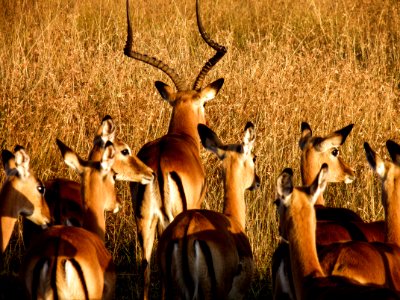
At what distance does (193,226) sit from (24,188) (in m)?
1.11

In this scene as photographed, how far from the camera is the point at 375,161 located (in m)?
5.77

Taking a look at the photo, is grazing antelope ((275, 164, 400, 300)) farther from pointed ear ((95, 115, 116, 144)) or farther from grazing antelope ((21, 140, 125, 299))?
pointed ear ((95, 115, 116, 144))

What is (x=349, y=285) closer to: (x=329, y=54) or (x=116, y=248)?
(x=116, y=248)

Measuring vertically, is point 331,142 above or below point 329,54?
below

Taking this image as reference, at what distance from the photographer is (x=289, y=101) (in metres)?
9.13

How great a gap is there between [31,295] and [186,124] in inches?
115

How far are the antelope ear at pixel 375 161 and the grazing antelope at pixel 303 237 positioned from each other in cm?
86

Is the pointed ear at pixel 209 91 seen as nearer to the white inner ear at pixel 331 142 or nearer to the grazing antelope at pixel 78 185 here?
the white inner ear at pixel 331 142

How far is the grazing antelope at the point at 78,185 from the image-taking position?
6.38 m

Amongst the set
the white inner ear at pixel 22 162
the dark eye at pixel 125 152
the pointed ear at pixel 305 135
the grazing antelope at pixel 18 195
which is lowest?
the grazing antelope at pixel 18 195

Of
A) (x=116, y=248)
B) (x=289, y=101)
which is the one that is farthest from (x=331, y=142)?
(x=289, y=101)

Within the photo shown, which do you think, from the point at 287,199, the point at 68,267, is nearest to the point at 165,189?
the point at 68,267

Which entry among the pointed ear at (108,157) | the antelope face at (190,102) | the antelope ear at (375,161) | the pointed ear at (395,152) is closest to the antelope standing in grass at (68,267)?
the pointed ear at (108,157)

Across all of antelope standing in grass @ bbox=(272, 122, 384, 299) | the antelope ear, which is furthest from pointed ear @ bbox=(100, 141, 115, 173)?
the antelope ear
